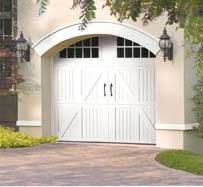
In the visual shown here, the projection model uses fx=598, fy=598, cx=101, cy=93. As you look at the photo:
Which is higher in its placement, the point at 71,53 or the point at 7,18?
the point at 7,18

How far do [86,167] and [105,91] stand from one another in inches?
165

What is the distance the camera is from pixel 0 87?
14.5 meters

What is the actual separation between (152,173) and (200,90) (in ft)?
12.8

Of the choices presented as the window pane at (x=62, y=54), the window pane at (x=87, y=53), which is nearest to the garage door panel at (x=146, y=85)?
the window pane at (x=87, y=53)

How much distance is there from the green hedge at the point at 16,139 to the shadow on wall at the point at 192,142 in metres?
3.18

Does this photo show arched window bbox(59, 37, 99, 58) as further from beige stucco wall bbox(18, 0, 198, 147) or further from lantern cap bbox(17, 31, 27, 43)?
lantern cap bbox(17, 31, 27, 43)

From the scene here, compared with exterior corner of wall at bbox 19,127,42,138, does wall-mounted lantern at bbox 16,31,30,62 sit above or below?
above

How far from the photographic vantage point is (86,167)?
34.2 feet

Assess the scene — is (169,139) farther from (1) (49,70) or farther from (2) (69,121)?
(1) (49,70)

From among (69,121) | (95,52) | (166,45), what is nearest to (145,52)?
(166,45)

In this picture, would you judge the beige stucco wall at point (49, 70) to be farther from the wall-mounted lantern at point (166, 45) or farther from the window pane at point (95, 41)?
the window pane at point (95, 41)

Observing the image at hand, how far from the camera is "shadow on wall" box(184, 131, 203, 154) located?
13.2 m

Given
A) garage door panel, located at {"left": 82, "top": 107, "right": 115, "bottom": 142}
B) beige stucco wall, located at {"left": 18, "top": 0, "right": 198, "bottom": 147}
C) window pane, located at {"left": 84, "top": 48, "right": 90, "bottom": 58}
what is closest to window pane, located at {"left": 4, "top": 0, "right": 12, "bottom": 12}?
beige stucco wall, located at {"left": 18, "top": 0, "right": 198, "bottom": 147}

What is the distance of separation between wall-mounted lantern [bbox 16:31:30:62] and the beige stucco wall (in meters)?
0.16
